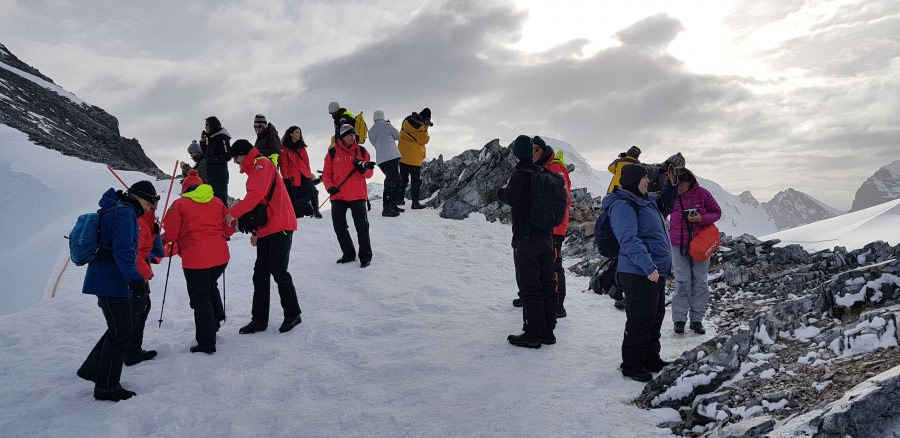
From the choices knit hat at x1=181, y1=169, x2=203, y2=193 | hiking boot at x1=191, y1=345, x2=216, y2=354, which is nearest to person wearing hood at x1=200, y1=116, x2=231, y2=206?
knit hat at x1=181, y1=169, x2=203, y2=193

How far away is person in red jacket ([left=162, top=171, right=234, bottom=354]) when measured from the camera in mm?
6043

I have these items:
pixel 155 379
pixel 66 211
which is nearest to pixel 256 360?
pixel 155 379

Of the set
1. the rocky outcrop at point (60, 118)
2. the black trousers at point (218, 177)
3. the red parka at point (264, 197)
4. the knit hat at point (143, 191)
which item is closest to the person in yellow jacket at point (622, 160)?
the red parka at point (264, 197)

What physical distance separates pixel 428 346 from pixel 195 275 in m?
2.90

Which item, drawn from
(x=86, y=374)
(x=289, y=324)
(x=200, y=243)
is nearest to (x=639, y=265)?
(x=289, y=324)

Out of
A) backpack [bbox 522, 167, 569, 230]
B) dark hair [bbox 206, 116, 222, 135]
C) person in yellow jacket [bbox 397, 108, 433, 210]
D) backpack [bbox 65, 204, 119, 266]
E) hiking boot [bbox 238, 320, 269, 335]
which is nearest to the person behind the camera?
backpack [bbox 65, 204, 119, 266]

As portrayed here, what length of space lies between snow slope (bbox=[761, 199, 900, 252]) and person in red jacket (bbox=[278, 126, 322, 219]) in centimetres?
1015

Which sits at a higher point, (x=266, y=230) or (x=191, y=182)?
(x=191, y=182)

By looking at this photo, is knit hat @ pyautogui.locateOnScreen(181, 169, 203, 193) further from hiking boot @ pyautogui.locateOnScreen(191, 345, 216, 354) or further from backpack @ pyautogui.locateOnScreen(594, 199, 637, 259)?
backpack @ pyautogui.locateOnScreen(594, 199, 637, 259)

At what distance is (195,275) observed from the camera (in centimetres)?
612

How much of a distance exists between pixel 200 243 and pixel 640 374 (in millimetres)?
5087

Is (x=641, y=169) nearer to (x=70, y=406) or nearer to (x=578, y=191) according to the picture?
(x=70, y=406)

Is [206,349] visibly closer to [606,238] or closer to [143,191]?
[143,191]

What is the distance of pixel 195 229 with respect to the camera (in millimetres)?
6074
